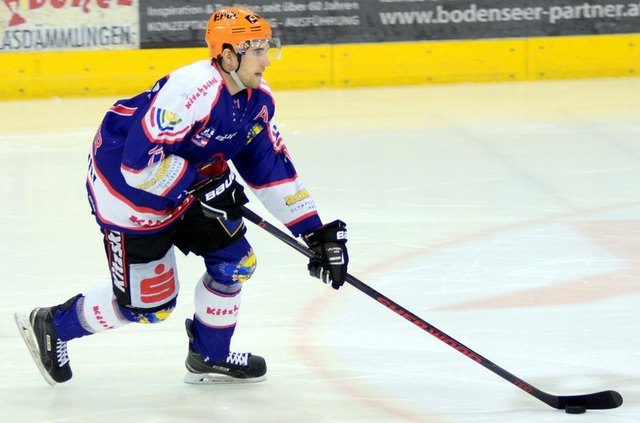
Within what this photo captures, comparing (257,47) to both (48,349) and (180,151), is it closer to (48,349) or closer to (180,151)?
(180,151)

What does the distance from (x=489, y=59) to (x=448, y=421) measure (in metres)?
6.67

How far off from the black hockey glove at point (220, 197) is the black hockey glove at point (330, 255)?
0.27 metres

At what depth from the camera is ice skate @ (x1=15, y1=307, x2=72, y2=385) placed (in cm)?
371

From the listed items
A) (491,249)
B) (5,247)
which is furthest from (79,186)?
(491,249)

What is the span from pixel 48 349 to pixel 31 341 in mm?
98

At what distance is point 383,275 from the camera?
4.87 meters

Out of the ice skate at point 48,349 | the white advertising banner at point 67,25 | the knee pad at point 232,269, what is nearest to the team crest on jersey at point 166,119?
the knee pad at point 232,269

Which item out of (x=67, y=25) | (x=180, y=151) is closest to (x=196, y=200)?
(x=180, y=151)

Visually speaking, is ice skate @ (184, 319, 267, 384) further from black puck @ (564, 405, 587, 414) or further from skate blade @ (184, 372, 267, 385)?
black puck @ (564, 405, 587, 414)

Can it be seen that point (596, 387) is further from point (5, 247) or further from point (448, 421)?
point (5, 247)

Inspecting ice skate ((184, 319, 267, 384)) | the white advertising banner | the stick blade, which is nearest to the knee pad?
ice skate ((184, 319, 267, 384))

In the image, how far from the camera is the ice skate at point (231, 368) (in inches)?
149

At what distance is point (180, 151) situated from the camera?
11.2ft

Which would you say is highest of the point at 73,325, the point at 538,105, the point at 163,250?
the point at 163,250
